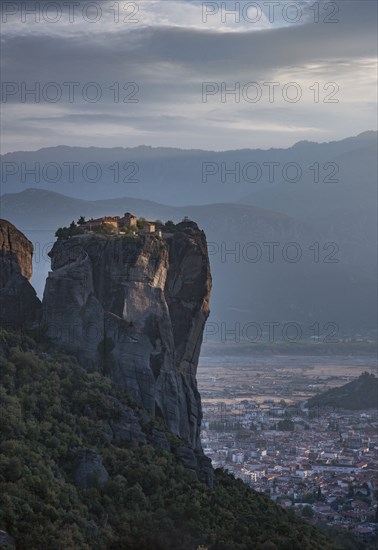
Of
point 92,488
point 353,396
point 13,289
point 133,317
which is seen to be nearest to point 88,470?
point 92,488

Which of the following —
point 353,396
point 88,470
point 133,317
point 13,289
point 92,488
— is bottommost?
point 92,488

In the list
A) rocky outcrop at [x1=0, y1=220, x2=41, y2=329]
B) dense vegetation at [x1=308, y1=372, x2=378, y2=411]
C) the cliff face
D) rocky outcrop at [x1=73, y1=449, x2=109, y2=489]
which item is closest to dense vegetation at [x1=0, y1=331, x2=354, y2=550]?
rocky outcrop at [x1=73, y1=449, x2=109, y2=489]

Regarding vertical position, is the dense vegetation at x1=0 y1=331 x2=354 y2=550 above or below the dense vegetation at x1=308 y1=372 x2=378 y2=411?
below

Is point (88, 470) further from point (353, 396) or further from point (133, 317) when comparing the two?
point (353, 396)

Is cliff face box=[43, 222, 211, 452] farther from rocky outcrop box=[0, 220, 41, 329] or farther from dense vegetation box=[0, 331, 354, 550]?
dense vegetation box=[0, 331, 354, 550]

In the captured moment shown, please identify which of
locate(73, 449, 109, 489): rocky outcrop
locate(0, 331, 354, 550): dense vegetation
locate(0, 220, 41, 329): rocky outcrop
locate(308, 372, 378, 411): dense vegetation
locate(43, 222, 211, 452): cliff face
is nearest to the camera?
locate(0, 331, 354, 550): dense vegetation

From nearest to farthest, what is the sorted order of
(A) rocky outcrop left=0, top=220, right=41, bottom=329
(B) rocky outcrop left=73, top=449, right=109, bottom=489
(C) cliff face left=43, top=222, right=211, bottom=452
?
1. (B) rocky outcrop left=73, top=449, right=109, bottom=489
2. (C) cliff face left=43, top=222, right=211, bottom=452
3. (A) rocky outcrop left=0, top=220, right=41, bottom=329

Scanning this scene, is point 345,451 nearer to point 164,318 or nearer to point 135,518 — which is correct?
point 164,318
